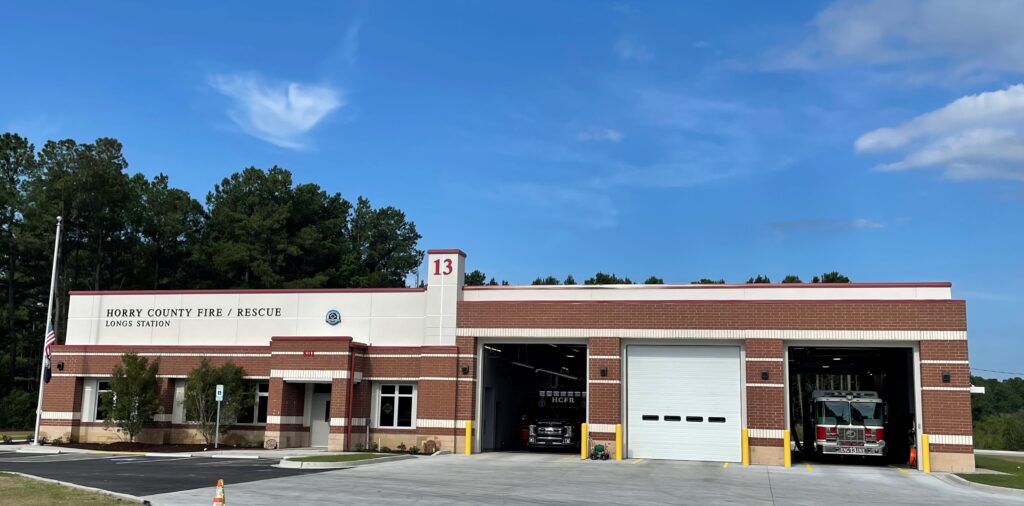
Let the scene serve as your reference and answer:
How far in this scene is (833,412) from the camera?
31.3 meters

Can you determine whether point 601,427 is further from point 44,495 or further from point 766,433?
point 44,495

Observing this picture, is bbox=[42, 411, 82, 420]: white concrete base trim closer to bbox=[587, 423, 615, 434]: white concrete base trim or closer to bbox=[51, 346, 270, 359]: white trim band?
bbox=[51, 346, 270, 359]: white trim band

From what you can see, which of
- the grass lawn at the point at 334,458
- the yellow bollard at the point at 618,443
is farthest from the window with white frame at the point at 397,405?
A: the yellow bollard at the point at 618,443

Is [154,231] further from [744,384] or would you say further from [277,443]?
[744,384]

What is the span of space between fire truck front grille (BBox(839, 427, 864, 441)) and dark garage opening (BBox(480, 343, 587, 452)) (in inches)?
391

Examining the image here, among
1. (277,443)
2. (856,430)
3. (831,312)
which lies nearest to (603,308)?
(831,312)

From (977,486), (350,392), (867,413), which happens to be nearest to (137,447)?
(350,392)

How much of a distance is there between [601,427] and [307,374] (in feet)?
36.3

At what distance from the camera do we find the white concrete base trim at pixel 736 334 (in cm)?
2861

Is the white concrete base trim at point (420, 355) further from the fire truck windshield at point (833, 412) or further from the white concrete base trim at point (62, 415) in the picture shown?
the fire truck windshield at point (833, 412)

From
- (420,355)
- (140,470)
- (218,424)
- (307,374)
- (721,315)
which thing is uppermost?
(721,315)

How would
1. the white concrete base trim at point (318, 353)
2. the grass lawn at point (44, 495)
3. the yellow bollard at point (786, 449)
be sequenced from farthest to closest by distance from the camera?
the white concrete base trim at point (318, 353) < the yellow bollard at point (786, 449) < the grass lawn at point (44, 495)

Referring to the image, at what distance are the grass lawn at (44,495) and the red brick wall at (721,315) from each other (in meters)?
17.1

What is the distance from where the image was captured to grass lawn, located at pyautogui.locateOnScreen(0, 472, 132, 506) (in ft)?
47.0
